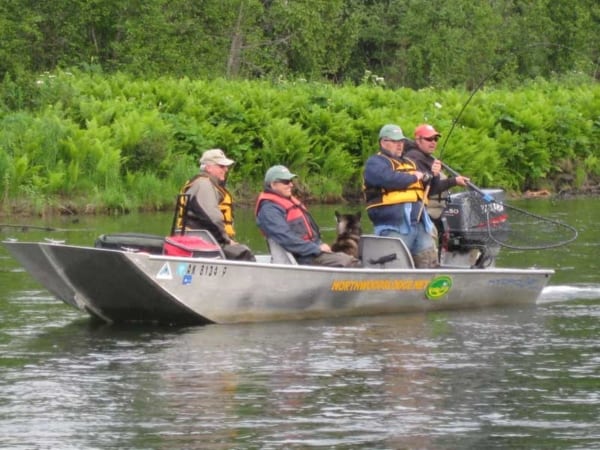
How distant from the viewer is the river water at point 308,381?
983 centimetres

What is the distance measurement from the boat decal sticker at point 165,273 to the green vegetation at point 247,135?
9881mm

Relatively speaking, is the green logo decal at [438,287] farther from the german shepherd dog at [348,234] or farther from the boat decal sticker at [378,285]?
the german shepherd dog at [348,234]

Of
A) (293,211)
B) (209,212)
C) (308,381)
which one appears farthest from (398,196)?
(308,381)

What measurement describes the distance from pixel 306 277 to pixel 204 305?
2.80ft

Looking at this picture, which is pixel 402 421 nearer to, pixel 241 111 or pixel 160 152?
pixel 160 152

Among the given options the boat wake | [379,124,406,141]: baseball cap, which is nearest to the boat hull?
the boat wake

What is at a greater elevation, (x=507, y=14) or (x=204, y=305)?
(x=507, y=14)

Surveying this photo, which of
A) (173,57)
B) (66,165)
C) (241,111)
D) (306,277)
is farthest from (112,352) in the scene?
(173,57)

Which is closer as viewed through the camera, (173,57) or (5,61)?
(5,61)

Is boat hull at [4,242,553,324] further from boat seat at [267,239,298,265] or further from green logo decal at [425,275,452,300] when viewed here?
boat seat at [267,239,298,265]

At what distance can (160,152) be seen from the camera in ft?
81.6

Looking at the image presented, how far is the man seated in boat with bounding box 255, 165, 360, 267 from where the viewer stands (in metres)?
14.0

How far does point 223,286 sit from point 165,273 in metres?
0.58

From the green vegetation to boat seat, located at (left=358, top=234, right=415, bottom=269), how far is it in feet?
29.9
